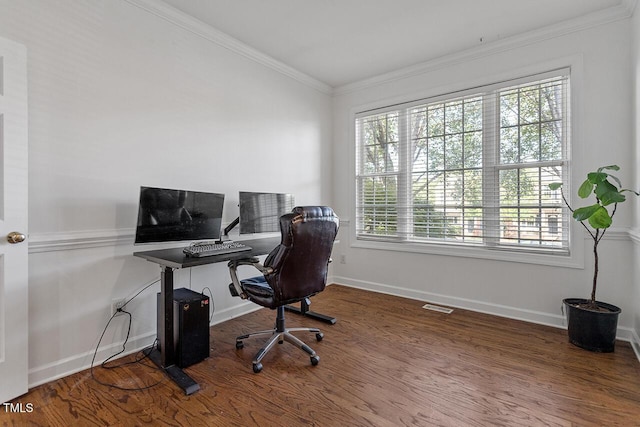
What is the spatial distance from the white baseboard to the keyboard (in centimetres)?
213

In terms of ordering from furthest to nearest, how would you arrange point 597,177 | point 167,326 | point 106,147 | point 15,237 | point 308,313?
point 308,313 → point 597,177 → point 106,147 → point 167,326 → point 15,237

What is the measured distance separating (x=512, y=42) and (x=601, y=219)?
184 centimetres

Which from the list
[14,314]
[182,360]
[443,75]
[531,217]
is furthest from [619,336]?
[14,314]

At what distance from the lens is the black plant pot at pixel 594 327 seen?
2332mm

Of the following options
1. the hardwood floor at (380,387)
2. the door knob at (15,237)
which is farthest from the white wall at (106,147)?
the hardwood floor at (380,387)

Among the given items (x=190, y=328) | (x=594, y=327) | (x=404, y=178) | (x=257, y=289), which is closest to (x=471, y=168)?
(x=404, y=178)

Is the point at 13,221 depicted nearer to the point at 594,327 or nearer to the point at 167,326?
the point at 167,326

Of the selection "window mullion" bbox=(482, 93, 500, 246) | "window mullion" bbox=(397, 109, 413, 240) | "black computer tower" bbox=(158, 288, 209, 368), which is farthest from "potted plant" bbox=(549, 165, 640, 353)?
"black computer tower" bbox=(158, 288, 209, 368)

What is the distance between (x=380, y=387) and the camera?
1.93 meters

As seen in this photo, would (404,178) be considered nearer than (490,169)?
No

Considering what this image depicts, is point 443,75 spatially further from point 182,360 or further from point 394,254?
point 182,360

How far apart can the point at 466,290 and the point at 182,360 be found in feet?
9.08

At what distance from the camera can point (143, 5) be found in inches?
94.8

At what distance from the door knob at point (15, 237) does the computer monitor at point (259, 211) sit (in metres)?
1.33
